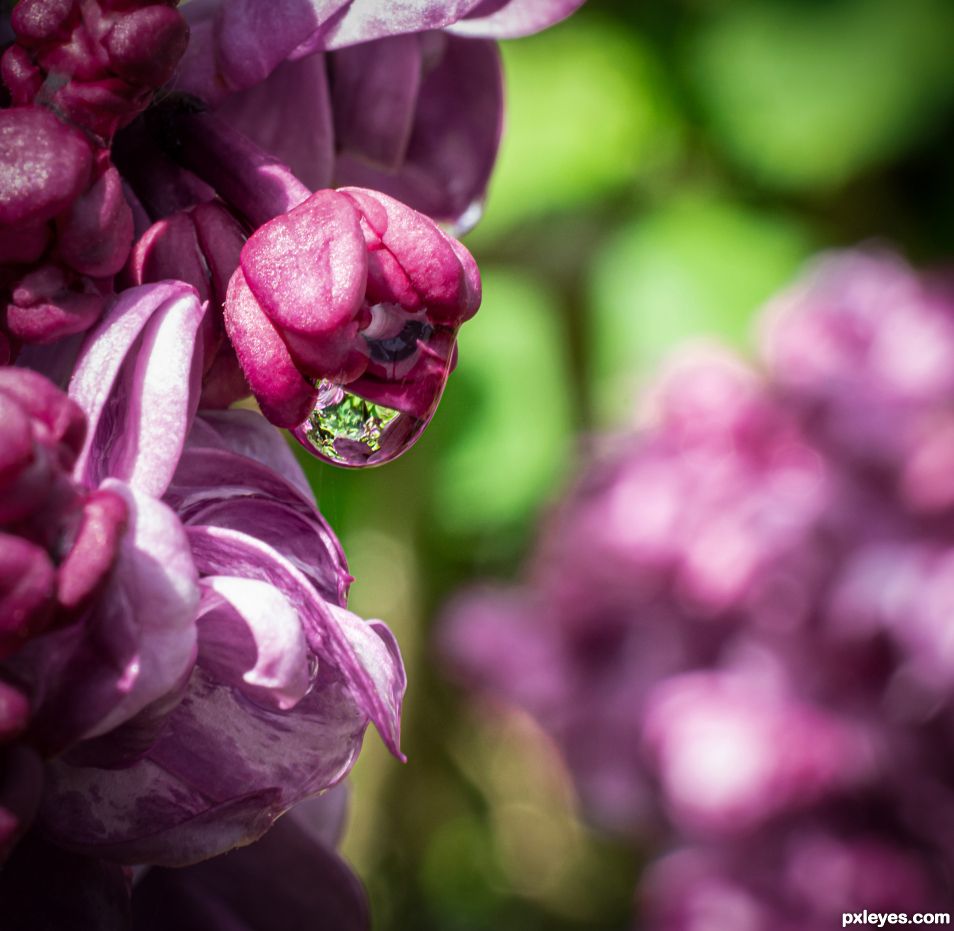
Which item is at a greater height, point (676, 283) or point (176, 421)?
point (176, 421)

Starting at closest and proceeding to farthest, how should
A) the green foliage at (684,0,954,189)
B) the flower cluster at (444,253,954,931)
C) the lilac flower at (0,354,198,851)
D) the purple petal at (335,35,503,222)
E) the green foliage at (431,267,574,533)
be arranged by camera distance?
the lilac flower at (0,354,198,851) → the purple petal at (335,35,503,222) → the flower cluster at (444,253,954,931) → the green foliage at (431,267,574,533) → the green foliage at (684,0,954,189)

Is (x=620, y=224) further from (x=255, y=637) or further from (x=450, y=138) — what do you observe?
(x=255, y=637)

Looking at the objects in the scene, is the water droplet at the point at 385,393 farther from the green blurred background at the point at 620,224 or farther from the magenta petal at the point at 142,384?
the green blurred background at the point at 620,224

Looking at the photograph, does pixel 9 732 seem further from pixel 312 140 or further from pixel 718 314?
→ pixel 718 314

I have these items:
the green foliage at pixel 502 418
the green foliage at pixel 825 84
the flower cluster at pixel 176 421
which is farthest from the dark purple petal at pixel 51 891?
the green foliage at pixel 825 84

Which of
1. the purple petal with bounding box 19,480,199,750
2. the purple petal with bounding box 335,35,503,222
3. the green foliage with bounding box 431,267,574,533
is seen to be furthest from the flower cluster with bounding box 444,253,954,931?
the purple petal with bounding box 19,480,199,750

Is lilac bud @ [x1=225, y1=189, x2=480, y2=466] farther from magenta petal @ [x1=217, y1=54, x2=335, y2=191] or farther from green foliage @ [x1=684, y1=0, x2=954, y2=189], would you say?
green foliage @ [x1=684, y1=0, x2=954, y2=189]

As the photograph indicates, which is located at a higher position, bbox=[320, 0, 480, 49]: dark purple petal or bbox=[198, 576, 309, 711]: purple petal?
bbox=[320, 0, 480, 49]: dark purple petal

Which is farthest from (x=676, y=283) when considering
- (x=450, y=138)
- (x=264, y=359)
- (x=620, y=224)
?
(x=264, y=359)
